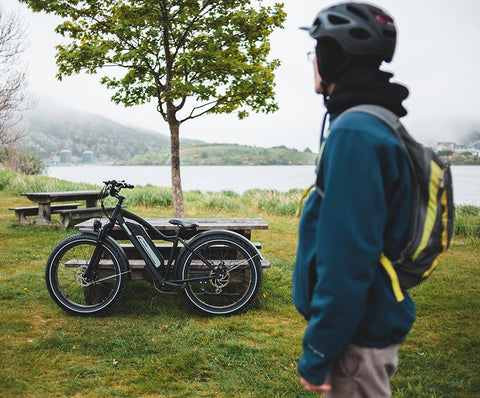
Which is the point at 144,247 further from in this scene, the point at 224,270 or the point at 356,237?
the point at 356,237

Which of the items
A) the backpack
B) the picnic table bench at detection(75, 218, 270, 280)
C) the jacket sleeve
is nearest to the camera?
the jacket sleeve

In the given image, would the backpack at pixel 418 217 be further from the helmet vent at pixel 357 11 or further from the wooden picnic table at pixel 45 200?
the wooden picnic table at pixel 45 200

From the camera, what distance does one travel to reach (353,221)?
134cm

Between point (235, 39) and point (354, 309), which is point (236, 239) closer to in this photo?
point (354, 309)

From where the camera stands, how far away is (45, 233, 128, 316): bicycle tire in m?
4.69

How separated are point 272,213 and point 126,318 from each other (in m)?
9.11

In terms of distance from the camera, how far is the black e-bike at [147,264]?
4.69m

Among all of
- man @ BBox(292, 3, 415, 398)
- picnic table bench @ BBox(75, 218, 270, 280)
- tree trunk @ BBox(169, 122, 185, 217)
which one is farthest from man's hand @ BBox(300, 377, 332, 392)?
tree trunk @ BBox(169, 122, 185, 217)

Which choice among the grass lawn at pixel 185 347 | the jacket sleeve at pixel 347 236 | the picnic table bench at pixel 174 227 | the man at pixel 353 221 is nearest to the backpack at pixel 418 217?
the man at pixel 353 221

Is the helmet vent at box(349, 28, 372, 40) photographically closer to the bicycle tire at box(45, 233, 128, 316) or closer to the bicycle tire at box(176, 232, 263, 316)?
the bicycle tire at box(176, 232, 263, 316)

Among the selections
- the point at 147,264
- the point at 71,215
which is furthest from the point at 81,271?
the point at 71,215

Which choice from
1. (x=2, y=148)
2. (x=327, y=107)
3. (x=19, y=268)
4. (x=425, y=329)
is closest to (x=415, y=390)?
(x=425, y=329)

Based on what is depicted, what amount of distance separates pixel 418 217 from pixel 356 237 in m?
0.29

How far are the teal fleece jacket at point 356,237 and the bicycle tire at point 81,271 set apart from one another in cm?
356
